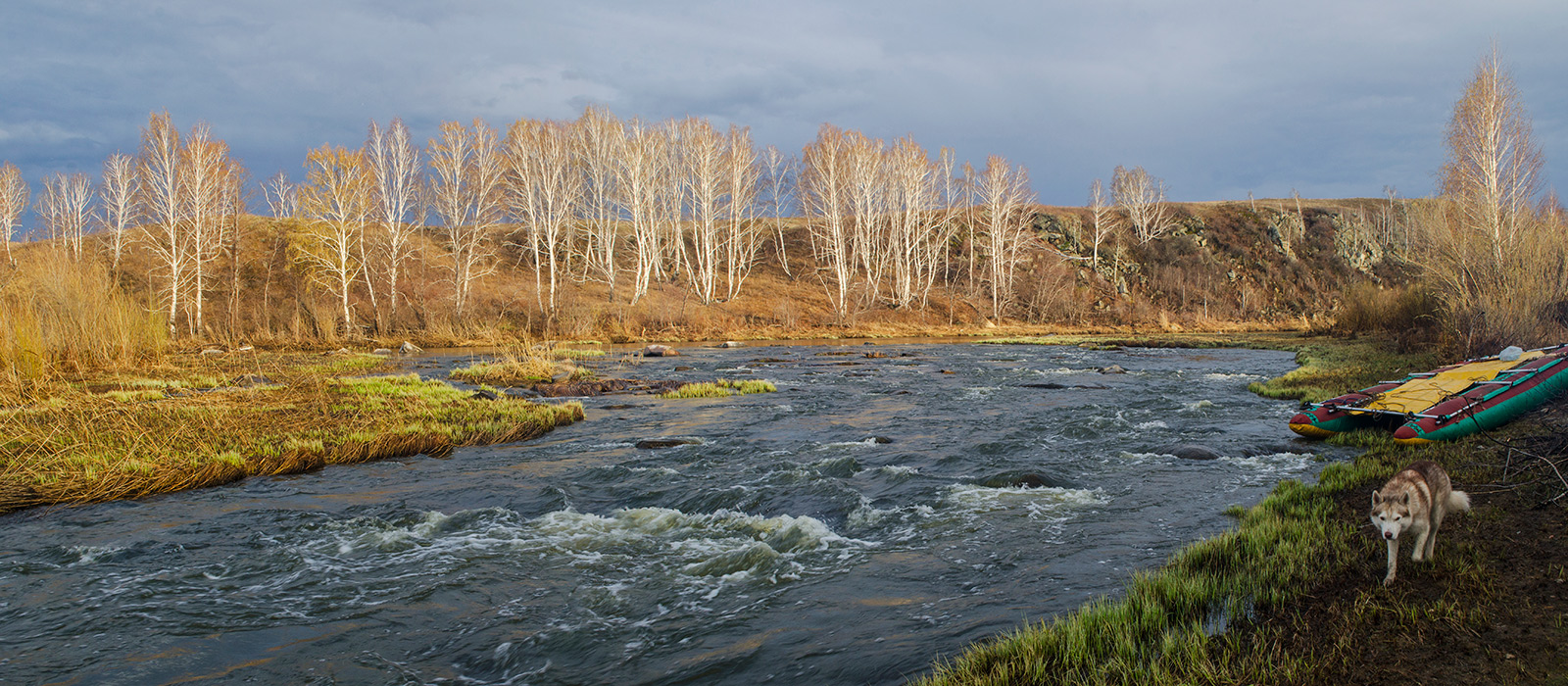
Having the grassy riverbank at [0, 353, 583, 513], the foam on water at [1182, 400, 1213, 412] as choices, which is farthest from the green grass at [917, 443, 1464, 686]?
the grassy riverbank at [0, 353, 583, 513]

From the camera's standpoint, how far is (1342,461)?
10.0 m

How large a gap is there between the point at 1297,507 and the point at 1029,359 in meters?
24.1

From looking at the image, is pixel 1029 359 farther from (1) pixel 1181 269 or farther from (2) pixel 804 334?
(1) pixel 1181 269

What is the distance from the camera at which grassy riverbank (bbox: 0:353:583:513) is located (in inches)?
366

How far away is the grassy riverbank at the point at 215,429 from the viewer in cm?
930

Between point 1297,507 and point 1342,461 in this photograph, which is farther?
point 1342,461

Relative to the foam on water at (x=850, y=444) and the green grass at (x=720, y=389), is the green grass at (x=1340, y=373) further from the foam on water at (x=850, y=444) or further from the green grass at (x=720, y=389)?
the green grass at (x=720, y=389)

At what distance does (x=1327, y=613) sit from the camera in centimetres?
477

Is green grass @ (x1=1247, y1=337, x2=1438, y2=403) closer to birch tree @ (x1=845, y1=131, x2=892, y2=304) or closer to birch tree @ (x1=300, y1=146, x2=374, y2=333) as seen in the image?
birch tree @ (x1=845, y1=131, x2=892, y2=304)

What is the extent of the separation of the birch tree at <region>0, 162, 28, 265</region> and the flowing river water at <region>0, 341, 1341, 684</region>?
223ft

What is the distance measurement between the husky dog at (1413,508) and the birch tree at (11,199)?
253 feet

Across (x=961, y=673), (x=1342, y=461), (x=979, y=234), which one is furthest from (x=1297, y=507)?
(x=979, y=234)

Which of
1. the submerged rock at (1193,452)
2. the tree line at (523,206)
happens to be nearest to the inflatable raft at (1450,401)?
the submerged rock at (1193,452)

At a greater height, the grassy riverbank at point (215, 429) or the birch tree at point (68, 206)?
the birch tree at point (68, 206)
